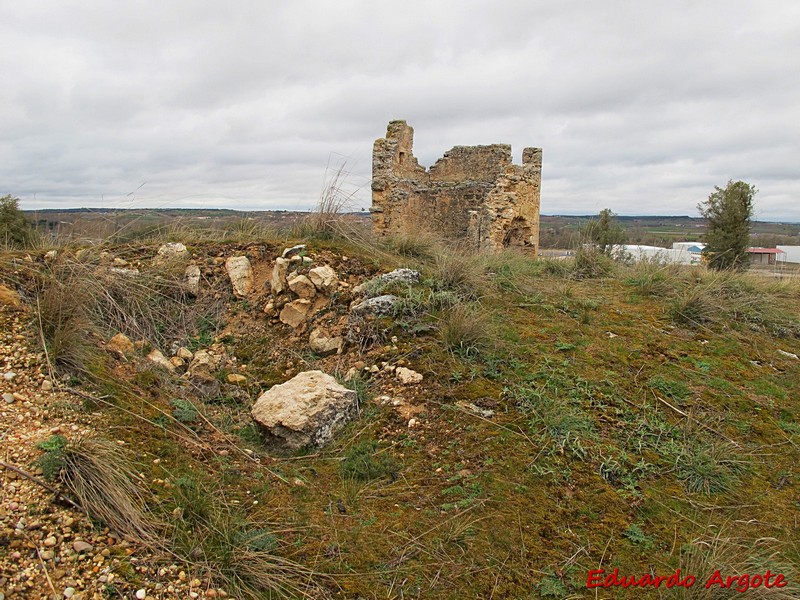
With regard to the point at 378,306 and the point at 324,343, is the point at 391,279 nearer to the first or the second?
the point at 378,306

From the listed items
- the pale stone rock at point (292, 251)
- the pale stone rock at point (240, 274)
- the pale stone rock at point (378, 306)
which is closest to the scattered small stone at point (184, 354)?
the pale stone rock at point (240, 274)

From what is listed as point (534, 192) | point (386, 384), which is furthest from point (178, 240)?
point (534, 192)

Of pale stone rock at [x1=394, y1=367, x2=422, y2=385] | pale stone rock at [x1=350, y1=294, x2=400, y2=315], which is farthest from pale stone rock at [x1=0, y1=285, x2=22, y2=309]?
pale stone rock at [x1=394, y1=367, x2=422, y2=385]

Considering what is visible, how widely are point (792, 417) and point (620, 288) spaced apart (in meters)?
2.93

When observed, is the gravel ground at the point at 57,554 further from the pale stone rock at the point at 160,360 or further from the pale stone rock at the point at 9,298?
the pale stone rock at the point at 9,298

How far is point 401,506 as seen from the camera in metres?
2.94

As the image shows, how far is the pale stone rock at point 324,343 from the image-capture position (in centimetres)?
462

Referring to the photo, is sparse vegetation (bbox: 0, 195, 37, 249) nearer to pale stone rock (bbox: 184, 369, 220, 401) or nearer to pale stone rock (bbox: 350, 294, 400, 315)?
pale stone rock (bbox: 184, 369, 220, 401)

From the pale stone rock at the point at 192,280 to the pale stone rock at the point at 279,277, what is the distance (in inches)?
29.2

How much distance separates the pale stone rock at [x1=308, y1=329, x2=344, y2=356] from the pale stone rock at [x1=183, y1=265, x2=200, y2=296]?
1.43 metres

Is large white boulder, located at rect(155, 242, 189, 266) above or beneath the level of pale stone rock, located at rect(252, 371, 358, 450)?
above

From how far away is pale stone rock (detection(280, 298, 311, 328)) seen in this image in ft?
16.4

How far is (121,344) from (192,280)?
4.40ft

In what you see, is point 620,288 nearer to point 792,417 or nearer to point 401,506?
point 792,417
